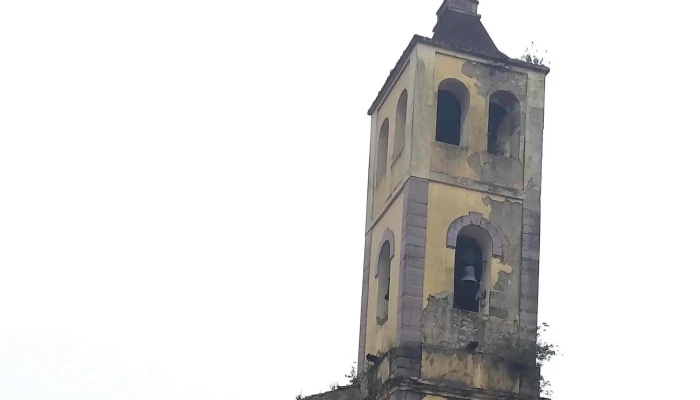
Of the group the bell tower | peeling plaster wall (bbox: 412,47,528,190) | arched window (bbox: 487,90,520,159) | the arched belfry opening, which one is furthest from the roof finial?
the arched belfry opening

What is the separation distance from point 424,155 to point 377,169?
231 cm

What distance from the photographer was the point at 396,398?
62.4ft

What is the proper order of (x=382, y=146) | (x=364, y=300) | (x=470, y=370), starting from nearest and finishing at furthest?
1. (x=470, y=370)
2. (x=364, y=300)
3. (x=382, y=146)

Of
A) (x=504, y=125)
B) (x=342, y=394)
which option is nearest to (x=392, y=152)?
(x=504, y=125)

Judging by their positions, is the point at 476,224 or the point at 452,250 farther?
the point at 476,224

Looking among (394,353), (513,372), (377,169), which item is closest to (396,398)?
(394,353)

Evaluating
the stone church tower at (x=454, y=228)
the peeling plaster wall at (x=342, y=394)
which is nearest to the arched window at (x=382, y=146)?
the stone church tower at (x=454, y=228)

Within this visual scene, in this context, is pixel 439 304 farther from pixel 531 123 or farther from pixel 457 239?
pixel 531 123

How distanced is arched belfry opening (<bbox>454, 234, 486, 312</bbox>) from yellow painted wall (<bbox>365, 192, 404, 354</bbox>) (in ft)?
3.31

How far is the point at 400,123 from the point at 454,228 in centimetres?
263

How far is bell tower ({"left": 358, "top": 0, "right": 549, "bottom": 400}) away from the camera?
19.5 m

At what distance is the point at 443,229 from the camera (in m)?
20.3

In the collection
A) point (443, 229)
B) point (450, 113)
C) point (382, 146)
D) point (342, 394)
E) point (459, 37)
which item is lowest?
point (342, 394)

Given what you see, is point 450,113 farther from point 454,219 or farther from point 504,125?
point 454,219
